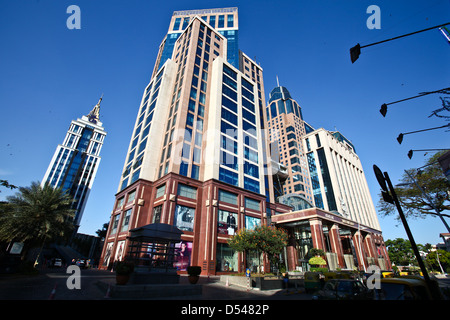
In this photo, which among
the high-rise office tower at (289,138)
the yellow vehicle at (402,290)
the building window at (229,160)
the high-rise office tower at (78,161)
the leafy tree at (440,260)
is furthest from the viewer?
the high-rise office tower at (78,161)

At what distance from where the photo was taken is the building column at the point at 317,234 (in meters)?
34.8

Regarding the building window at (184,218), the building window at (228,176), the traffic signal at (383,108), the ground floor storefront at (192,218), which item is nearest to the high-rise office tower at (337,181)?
the building window at (228,176)

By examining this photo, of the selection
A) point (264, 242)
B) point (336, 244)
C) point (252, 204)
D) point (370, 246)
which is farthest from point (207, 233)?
point (370, 246)

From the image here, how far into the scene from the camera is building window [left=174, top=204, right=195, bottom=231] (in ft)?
103

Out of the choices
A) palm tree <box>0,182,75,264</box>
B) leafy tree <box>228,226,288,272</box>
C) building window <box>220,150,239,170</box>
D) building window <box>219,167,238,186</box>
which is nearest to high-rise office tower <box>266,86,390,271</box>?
building window <box>219,167,238,186</box>

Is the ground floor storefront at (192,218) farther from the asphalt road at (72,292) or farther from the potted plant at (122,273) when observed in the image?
the potted plant at (122,273)

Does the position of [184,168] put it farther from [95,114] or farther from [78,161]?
[95,114]

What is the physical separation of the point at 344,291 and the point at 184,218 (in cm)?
2565

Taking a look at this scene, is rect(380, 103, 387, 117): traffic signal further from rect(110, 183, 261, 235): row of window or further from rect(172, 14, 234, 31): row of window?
rect(172, 14, 234, 31): row of window

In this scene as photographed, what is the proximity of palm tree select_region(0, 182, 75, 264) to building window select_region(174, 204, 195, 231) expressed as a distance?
14.6 m

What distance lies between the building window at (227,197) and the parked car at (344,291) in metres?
26.1
